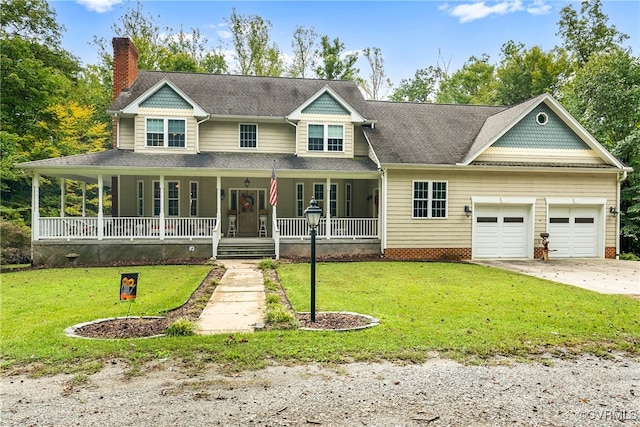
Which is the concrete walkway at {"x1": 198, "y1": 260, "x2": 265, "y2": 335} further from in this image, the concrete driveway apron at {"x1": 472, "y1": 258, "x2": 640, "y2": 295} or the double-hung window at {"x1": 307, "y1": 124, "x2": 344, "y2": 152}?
the concrete driveway apron at {"x1": 472, "y1": 258, "x2": 640, "y2": 295}

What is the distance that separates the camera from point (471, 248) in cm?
1634

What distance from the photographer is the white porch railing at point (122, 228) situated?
14711mm

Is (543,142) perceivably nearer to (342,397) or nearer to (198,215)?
(198,215)

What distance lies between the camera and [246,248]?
1574 cm

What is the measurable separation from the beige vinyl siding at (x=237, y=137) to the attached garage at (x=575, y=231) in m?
11.3

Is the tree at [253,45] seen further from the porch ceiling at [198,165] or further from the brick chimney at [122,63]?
the porch ceiling at [198,165]

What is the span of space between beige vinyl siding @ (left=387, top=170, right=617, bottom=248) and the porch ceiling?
5.16 feet

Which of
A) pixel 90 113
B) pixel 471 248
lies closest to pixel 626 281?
pixel 471 248

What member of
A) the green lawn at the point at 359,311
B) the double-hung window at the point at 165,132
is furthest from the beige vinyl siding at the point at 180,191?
the green lawn at the point at 359,311

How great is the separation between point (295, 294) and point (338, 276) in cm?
280

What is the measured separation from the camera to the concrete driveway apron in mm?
10289

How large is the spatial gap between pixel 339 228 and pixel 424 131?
603 centimetres

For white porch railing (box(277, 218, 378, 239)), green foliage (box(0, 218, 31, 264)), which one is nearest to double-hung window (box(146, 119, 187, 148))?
white porch railing (box(277, 218, 378, 239))

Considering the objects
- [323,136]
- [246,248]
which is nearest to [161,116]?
[246,248]
